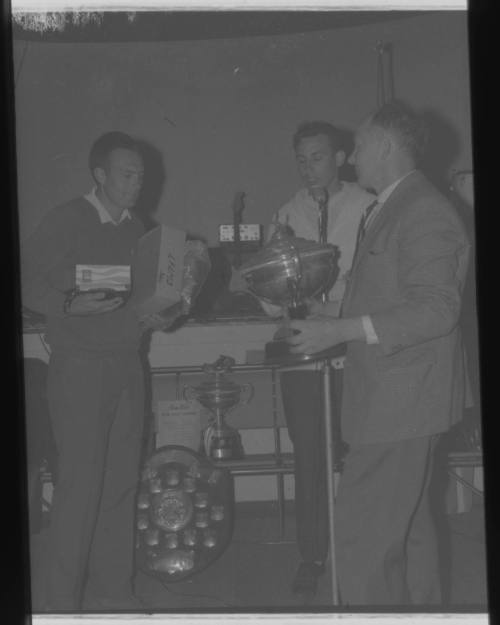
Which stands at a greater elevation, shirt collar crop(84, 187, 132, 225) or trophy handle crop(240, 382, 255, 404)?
shirt collar crop(84, 187, 132, 225)

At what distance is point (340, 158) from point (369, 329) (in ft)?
1.58

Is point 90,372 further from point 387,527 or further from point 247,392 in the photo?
point 387,527

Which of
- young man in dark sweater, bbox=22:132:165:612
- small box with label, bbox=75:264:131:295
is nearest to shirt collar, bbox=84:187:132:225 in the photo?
young man in dark sweater, bbox=22:132:165:612

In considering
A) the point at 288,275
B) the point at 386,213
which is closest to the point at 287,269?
the point at 288,275

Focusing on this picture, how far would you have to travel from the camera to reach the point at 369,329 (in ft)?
5.94

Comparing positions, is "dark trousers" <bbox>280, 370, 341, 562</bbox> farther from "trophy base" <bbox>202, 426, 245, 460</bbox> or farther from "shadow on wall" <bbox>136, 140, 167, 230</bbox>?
"shadow on wall" <bbox>136, 140, 167, 230</bbox>

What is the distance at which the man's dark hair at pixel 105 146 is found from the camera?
2.00 m

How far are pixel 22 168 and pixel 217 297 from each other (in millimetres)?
568

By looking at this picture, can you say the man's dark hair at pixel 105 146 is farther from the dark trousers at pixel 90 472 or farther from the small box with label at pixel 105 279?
the dark trousers at pixel 90 472

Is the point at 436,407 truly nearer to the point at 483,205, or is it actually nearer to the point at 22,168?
the point at 483,205

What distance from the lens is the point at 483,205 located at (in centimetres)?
186

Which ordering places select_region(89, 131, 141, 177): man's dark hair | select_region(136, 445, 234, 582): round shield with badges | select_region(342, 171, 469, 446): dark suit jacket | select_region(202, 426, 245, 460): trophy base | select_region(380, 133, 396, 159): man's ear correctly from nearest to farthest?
select_region(342, 171, 469, 446): dark suit jacket, select_region(380, 133, 396, 159): man's ear, select_region(89, 131, 141, 177): man's dark hair, select_region(136, 445, 234, 582): round shield with badges, select_region(202, 426, 245, 460): trophy base

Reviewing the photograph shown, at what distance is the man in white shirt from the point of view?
197 cm

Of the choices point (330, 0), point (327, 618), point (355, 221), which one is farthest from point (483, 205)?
point (327, 618)
